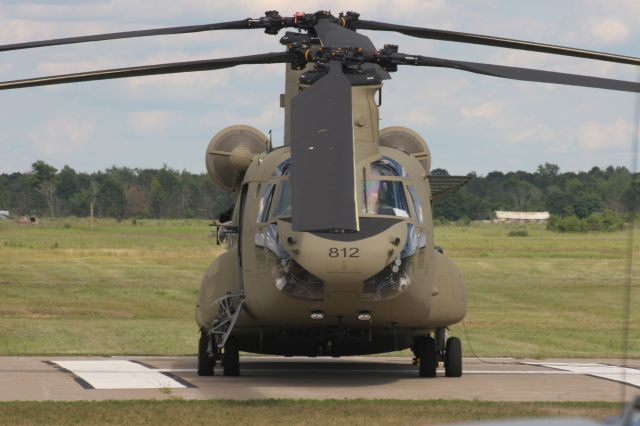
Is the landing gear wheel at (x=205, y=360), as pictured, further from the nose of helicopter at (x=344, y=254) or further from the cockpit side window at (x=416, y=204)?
the cockpit side window at (x=416, y=204)

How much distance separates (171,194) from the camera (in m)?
129

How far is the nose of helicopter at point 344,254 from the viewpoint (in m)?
14.2

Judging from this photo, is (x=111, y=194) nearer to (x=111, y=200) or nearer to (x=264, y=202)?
(x=111, y=200)

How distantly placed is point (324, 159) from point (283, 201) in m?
3.31

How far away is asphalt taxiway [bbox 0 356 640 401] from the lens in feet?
48.8

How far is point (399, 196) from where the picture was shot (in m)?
15.9

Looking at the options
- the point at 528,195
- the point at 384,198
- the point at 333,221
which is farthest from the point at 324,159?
the point at 528,195

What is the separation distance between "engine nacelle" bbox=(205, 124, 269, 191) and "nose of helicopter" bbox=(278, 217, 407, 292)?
4.39 metres

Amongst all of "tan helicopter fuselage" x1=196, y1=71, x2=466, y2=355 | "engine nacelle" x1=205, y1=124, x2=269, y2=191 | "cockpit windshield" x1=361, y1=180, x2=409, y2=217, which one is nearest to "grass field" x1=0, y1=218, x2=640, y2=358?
"engine nacelle" x1=205, y1=124, x2=269, y2=191

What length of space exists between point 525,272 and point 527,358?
40182mm

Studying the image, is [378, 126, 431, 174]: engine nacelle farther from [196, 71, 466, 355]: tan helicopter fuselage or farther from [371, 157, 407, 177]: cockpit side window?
[371, 157, 407, 177]: cockpit side window

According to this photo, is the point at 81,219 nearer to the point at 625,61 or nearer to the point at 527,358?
the point at 527,358

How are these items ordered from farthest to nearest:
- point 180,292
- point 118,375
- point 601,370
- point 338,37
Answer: point 180,292 < point 601,370 < point 118,375 < point 338,37

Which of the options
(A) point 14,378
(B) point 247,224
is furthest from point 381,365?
(A) point 14,378
